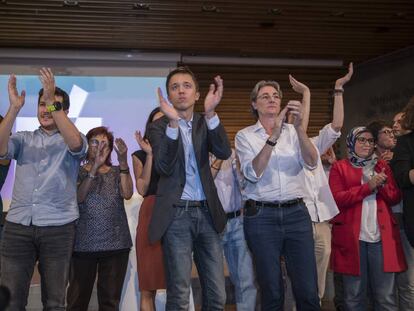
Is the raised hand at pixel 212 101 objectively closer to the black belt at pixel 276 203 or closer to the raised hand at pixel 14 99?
the black belt at pixel 276 203

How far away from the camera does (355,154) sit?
345 cm

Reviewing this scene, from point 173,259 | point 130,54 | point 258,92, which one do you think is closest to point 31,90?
point 130,54

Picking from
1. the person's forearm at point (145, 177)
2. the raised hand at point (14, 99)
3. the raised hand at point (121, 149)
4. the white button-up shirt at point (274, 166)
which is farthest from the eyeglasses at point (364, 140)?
the raised hand at point (14, 99)

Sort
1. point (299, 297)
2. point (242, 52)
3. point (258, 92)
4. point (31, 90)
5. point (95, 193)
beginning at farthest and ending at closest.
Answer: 1. point (242, 52)
2. point (31, 90)
3. point (95, 193)
4. point (258, 92)
5. point (299, 297)

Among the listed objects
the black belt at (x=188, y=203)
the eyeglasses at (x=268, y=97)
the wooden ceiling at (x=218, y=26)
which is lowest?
the black belt at (x=188, y=203)

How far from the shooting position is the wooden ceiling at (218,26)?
6.26 m

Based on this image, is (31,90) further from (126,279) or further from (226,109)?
(126,279)

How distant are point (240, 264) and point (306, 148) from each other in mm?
1027

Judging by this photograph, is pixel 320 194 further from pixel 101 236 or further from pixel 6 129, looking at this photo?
pixel 6 129

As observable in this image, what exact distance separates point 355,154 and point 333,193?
12.3 inches

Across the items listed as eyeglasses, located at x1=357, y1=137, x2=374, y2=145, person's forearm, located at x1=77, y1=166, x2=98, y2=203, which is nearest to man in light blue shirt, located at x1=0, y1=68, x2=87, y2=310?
person's forearm, located at x1=77, y1=166, x2=98, y2=203

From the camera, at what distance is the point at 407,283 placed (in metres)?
3.25

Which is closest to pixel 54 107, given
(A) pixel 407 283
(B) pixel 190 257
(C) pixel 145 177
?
(C) pixel 145 177

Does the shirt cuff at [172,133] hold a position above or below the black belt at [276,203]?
above
